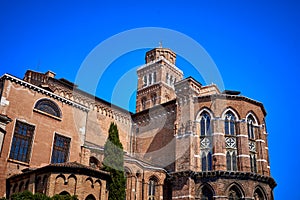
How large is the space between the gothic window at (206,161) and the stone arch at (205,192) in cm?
157

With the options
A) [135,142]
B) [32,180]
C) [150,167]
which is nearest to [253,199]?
[150,167]

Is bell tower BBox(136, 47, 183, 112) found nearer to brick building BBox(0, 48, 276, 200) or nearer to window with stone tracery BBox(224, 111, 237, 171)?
brick building BBox(0, 48, 276, 200)

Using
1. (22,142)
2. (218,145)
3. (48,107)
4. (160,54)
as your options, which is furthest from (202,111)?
(160,54)

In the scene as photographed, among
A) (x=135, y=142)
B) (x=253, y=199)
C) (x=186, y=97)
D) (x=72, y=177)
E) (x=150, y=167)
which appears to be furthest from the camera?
(x=135, y=142)

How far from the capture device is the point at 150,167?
2912 centimetres

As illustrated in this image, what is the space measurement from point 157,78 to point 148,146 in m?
17.4

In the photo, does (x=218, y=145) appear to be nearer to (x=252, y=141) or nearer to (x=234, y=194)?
(x=252, y=141)

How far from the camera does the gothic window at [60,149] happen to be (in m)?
27.2

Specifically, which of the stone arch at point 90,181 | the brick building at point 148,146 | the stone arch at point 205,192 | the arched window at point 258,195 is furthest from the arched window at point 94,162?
the arched window at point 258,195

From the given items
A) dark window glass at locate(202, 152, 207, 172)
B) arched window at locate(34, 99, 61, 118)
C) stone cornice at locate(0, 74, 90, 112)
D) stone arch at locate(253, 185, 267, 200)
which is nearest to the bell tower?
stone cornice at locate(0, 74, 90, 112)

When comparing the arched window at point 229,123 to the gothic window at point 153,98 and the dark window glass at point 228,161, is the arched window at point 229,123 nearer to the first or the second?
the dark window glass at point 228,161

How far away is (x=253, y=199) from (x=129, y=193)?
10.1 meters

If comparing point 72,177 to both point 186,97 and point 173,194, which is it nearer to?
point 173,194

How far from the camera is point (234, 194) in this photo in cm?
2688
